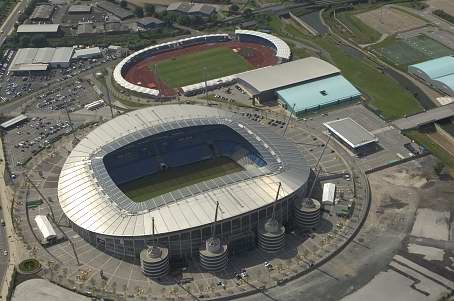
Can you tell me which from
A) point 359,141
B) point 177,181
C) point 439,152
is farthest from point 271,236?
point 439,152

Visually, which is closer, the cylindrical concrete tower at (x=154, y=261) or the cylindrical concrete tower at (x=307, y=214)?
the cylindrical concrete tower at (x=154, y=261)

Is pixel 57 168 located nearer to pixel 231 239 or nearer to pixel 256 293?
pixel 231 239

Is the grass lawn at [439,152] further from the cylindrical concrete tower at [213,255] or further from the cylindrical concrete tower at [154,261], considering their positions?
the cylindrical concrete tower at [154,261]

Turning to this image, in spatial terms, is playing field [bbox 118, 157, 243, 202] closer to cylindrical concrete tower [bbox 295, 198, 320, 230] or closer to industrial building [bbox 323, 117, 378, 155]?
cylindrical concrete tower [bbox 295, 198, 320, 230]

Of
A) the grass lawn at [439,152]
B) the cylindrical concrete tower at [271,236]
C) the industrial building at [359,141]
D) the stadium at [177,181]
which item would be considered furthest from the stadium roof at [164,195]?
the grass lawn at [439,152]

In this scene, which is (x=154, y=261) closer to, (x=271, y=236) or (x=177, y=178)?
(x=271, y=236)

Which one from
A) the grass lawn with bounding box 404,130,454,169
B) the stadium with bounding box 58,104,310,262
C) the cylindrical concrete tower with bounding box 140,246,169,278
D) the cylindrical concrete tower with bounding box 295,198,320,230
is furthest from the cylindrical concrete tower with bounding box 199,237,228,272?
the grass lawn with bounding box 404,130,454,169
